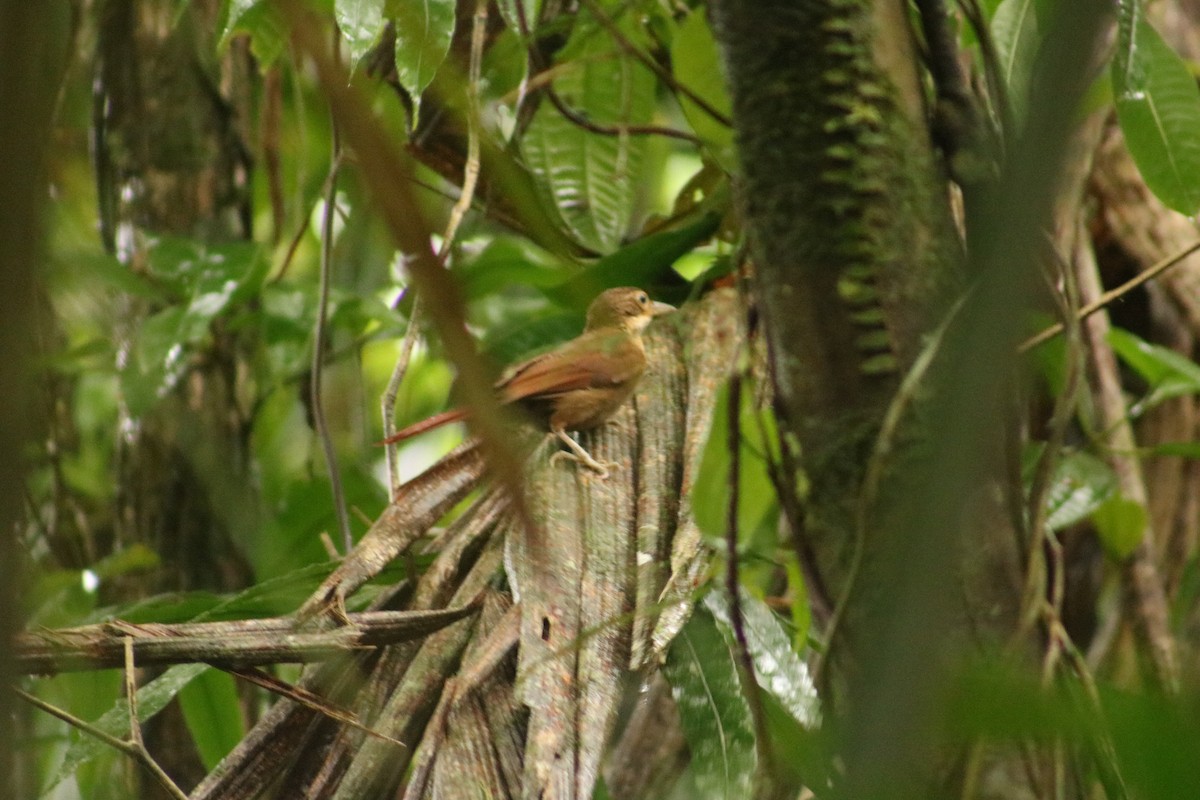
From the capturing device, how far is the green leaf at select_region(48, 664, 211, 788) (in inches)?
53.9

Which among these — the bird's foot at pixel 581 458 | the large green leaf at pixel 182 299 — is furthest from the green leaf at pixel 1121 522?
the large green leaf at pixel 182 299

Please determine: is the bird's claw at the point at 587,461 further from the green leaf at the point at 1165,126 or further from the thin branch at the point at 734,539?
the green leaf at the point at 1165,126

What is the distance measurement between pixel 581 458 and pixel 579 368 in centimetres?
28

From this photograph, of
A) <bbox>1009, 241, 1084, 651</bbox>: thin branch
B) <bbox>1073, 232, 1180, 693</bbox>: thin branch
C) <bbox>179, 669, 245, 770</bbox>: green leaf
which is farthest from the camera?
<bbox>1073, 232, 1180, 693</bbox>: thin branch

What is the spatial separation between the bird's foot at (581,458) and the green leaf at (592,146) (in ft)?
1.63

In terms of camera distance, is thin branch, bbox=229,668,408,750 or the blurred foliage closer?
thin branch, bbox=229,668,408,750

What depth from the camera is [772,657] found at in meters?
1.39

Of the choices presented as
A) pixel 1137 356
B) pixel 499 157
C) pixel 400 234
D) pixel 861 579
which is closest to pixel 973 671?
pixel 400 234

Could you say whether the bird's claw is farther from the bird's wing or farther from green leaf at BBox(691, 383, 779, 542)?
green leaf at BBox(691, 383, 779, 542)

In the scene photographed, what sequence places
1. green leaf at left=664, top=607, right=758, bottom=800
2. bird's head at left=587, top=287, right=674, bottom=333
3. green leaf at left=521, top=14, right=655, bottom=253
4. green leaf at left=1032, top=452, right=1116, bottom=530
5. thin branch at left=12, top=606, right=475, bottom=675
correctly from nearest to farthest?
thin branch at left=12, top=606, right=475, bottom=675, green leaf at left=664, top=607, right=758, bottom=800, bird's head at left=587, top=287, right=674, bottom=333, green leaf at left=521, top=14, right=655, bottom=253, green leaf at left=1032, top=452, right=1116, bottom=530

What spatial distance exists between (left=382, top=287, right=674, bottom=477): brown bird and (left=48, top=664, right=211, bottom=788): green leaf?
1.38 ft

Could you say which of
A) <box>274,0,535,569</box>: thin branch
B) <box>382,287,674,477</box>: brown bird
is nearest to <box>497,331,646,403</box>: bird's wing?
<box>382,287,674,477</box>: brown bird

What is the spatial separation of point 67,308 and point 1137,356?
219cm

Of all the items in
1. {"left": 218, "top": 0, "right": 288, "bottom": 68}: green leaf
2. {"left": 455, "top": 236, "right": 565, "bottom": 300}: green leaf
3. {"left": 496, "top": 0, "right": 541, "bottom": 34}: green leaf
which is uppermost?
{"left": 218, "top": 0, "right": 288, "bottom": 68}: green leaf
